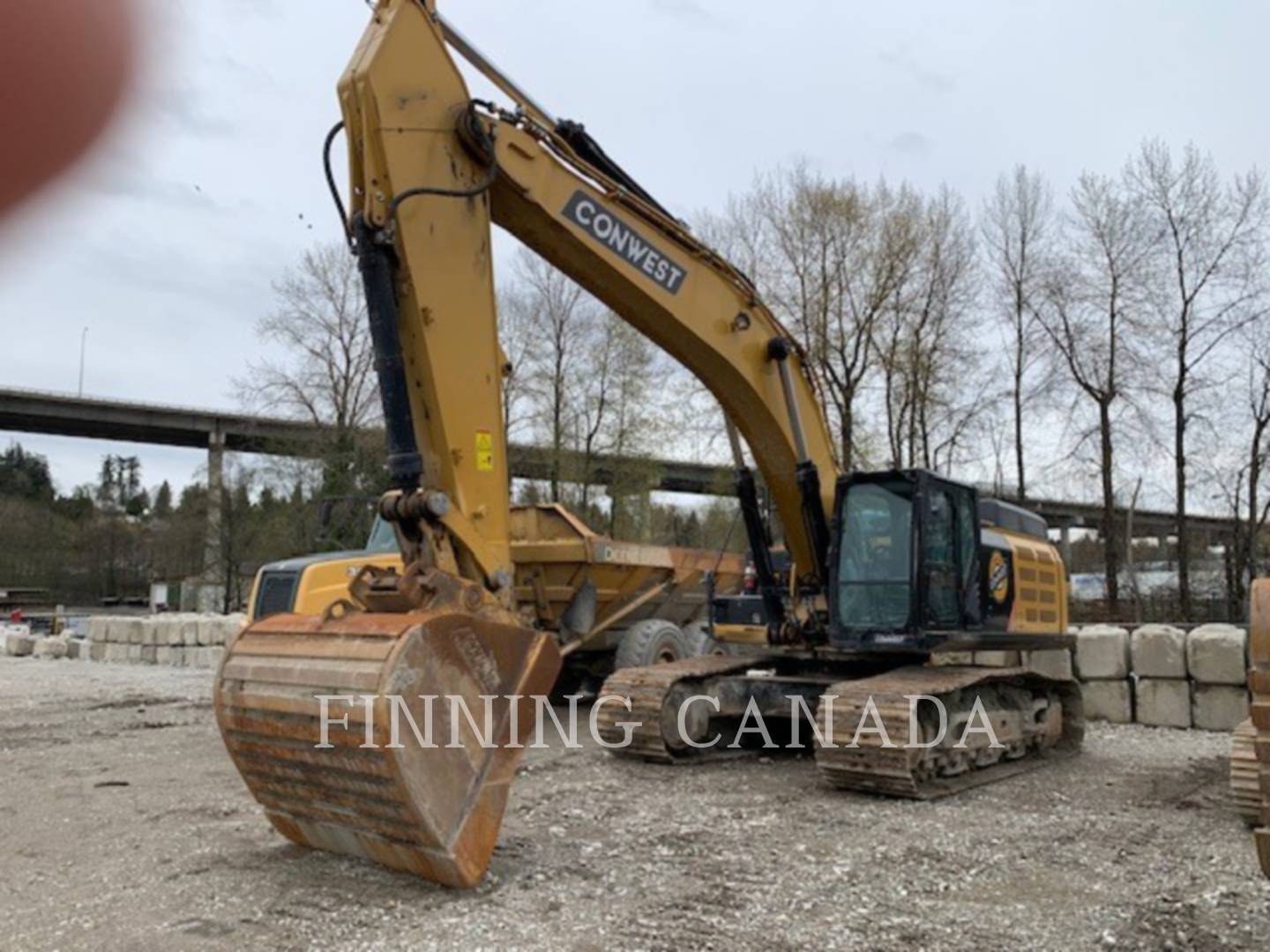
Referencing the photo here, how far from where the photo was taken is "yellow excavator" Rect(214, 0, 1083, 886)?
4945 mm

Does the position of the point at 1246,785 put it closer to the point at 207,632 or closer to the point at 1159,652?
the point at 1159,652

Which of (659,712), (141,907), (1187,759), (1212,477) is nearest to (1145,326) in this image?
(1212,477)

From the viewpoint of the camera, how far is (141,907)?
4820 millimetres

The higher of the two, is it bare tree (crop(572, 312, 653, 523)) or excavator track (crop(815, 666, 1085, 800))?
bare tree (crop(572, 312, 653, 523))

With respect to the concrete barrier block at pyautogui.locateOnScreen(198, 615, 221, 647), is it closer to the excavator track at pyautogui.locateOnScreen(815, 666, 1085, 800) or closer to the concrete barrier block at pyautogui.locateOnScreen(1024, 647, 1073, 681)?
the concrete barrier block at pyautogui.locateOnScreen(1024, 647, 1073, 681)

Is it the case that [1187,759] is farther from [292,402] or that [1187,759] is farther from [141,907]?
[292,402]

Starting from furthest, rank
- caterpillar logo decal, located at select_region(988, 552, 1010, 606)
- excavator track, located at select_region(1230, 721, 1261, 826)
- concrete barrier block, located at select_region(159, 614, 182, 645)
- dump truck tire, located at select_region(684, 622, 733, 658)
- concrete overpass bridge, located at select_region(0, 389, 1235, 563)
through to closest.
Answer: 1. concrete barrier block, located at select_region(159, 614, 182, 645)
2. concrete overpass bridge, located at select_region(0, 389, 1235, 563)
3. dump truck tire, located at select_region(684, 622, 733, 658)
4. caterpillar logo decal, located at select_region(988, 552, 1010, 606)
5. excavator track, located at select_region(1230, 721, 1261, 826)

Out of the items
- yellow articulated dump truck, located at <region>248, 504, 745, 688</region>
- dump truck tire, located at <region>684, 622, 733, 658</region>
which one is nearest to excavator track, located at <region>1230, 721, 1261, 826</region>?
yellow articulated dump truck, located at <region>248, 504, 745, 688</region>

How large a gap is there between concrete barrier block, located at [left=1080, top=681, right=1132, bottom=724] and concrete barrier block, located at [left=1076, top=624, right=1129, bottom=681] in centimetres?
7

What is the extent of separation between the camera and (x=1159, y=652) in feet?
37.2

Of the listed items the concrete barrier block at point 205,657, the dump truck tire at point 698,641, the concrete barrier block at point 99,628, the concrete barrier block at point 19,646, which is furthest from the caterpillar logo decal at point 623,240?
the concrete barrier block at point 19,646

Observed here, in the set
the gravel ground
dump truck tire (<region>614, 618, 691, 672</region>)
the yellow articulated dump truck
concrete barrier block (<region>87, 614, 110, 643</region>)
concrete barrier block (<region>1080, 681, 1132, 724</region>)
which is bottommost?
the gravel ground

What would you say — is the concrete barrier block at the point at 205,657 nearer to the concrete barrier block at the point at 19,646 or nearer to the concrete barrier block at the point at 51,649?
the concrete barrier block at the point at 51,649

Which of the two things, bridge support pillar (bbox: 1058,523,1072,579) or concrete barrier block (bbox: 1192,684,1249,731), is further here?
bridge support pillar (bbox: 1058,523,1072,579)
